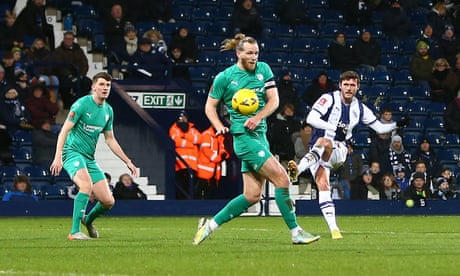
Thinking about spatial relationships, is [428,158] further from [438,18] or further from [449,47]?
[438,18]

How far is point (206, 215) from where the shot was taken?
85.8 feet

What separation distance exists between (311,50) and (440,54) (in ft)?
10.7

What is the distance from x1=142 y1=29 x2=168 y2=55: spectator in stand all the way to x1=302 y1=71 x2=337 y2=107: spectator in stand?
3239 millimetres

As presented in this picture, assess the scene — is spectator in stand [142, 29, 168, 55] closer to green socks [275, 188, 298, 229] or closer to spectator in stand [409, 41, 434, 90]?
spectator in stand [409, 41, 434, 90]

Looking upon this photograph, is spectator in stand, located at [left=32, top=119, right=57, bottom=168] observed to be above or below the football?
below

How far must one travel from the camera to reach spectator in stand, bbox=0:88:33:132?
2636cm

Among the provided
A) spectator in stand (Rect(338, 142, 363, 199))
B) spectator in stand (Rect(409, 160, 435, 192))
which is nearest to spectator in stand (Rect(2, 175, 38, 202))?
spectator in stand (Rect(338, 142, 363, 199))

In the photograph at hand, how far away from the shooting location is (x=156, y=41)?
2888 cm

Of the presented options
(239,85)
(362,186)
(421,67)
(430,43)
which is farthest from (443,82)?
(239,85)

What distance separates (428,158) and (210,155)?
4.70m

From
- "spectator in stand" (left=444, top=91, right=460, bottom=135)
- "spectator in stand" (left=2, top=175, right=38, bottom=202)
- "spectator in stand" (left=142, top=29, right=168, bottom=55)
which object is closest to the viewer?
"spectator in stand" (left=2, top=175, right=38, bottom=202)

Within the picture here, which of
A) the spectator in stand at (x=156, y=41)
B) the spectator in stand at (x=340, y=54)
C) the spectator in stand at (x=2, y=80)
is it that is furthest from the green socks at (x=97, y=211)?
the spectator in stand at (x=340, y=54)

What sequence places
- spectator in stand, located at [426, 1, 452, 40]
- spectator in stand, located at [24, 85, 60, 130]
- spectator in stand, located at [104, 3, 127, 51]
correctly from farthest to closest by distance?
spectator in stand, located at [426, 1, 452, 40] < spectator in stand, located at [104, 3, 127, 51] < spectator in stand, located at [24, 85, 60, 130]

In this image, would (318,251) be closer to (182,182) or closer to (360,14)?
(182,182)
